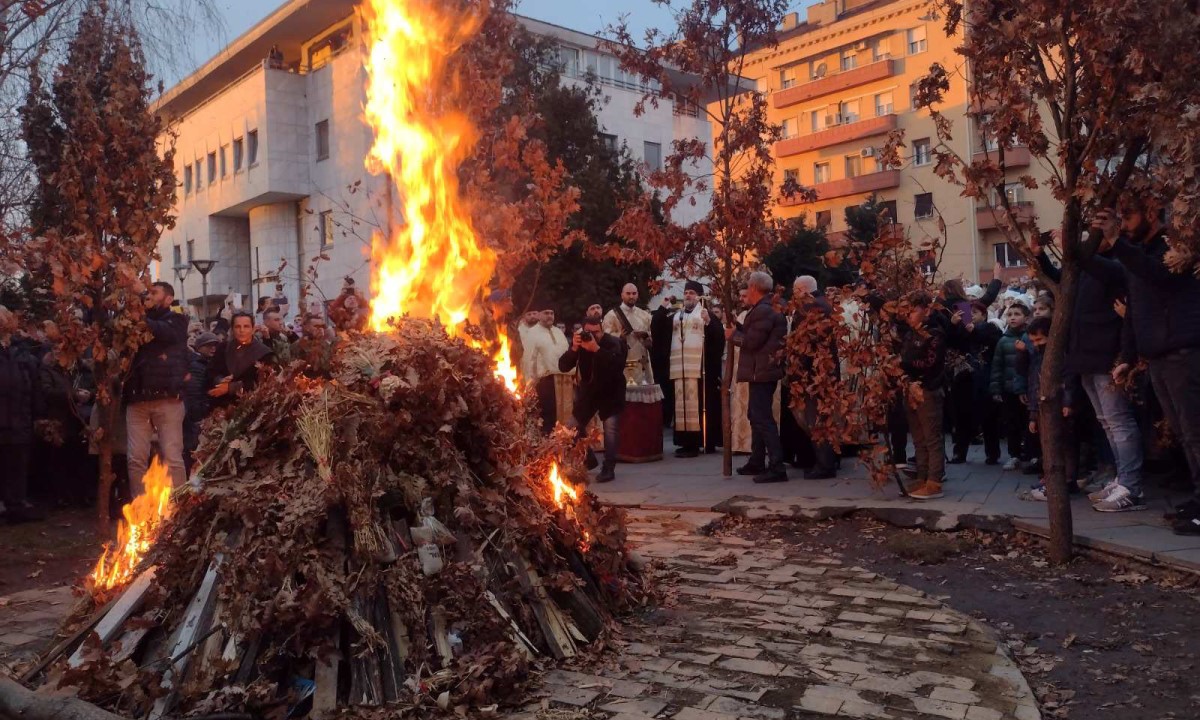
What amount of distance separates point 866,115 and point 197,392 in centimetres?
4876

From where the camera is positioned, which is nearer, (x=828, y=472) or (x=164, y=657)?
(x=164, y=657)

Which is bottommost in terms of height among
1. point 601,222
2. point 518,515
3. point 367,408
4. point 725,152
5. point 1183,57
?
point 518,515

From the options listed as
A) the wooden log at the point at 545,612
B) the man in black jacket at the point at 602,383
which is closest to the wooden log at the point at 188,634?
the wooden log at the point at 545,612

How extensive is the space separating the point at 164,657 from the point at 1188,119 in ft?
19.6

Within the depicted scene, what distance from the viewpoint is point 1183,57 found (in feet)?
18.5

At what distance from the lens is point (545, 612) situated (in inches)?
203

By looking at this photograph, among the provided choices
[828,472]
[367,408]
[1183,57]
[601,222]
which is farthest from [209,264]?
[1183,57]

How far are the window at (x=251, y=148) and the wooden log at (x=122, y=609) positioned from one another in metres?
34.2

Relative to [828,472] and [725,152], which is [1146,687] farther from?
[725,152]

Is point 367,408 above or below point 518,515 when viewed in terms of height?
above

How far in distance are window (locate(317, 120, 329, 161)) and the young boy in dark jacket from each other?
29.7 meters

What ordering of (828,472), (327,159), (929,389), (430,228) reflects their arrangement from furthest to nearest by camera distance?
1. (327,159)
2. (828,472)
3. (929,389)
4. (430,228)

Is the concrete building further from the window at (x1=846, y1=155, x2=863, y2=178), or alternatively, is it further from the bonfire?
the bonfire

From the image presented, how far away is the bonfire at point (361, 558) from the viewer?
4.40 meters
